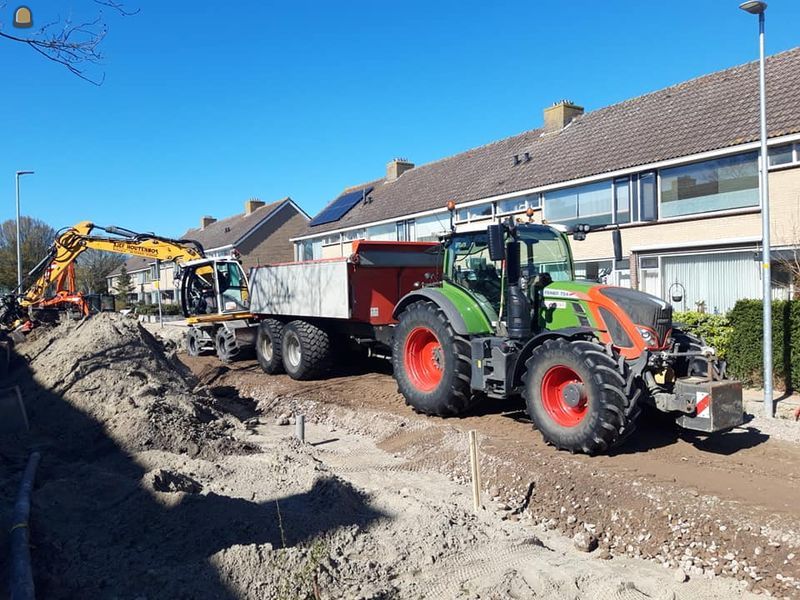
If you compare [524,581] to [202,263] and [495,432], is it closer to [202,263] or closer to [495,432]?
[495,432]

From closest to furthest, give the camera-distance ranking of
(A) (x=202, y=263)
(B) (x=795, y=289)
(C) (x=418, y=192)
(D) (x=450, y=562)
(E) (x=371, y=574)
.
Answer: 1. (E) (x=371, y=574)
2. (D) (x=450, y=562)
3. (B) (x=795, y=289)
4. (A) (x=202, y=263)
5. (C) (x=418, y=192)

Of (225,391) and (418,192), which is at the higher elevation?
(418,192)

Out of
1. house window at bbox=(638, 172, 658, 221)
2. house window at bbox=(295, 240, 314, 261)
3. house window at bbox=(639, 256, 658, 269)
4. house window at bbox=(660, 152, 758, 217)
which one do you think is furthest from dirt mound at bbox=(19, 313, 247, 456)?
house window at bbox=(295, 240, 314, 261)

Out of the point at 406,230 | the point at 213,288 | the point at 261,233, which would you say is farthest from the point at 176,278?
the point at 261,233

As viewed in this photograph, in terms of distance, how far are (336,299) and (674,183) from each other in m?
8.50

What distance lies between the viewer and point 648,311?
6652 mm

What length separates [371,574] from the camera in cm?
422

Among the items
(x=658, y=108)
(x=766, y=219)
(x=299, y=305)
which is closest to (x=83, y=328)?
(x=299, y=305)

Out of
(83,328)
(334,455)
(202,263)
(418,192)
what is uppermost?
(418,192)

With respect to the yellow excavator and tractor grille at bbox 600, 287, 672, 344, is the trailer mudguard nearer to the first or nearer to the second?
tractor grille at bbox 600, 287, 672, 344

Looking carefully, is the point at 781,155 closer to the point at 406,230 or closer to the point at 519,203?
the point at 519,203

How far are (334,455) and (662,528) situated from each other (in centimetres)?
398

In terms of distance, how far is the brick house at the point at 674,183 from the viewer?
12.8 meters

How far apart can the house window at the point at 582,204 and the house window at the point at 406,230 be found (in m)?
6.00
